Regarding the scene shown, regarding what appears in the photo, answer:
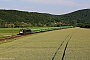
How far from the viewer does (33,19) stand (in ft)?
623

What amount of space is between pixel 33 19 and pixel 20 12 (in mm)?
12010

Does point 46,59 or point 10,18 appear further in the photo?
point 10,18

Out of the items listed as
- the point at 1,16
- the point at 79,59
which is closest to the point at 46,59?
the point at 79,59

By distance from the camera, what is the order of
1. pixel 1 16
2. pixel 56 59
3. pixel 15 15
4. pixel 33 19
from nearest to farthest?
pixel 56 59
pixel 1 16
pixel 15 15
pixel 33 19

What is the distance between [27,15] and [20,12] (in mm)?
6822

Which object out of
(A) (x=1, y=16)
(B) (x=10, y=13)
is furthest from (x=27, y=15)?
(A) (x=1, y=16)

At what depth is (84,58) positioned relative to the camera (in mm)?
13938

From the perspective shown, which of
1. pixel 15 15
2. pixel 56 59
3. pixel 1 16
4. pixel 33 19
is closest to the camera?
pixel 56 59

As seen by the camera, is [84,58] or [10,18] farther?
[10,18]

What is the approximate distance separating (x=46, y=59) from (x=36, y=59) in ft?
1.85

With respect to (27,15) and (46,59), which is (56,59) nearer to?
(46,59)

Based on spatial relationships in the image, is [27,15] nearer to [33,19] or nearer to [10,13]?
[33,19]

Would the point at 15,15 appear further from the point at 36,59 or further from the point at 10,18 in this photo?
the point at 36,59

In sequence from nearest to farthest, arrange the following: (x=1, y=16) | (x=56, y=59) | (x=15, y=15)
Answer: (x=56, y=59), (x=1, y=16), (x=15, y=15)
